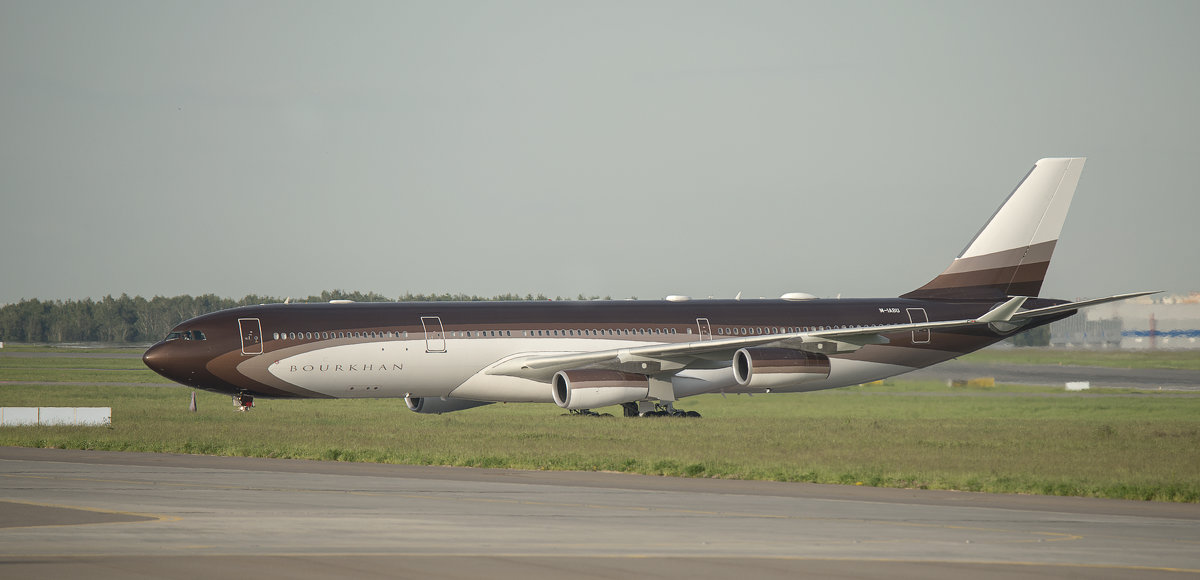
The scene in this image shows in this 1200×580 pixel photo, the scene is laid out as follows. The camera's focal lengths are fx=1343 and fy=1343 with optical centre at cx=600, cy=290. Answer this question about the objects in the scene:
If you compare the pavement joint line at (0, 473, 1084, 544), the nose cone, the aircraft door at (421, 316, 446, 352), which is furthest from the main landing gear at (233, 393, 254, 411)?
the pavement joint line at (0, 473, 1084, 544)

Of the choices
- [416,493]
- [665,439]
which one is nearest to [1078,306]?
[665,439]

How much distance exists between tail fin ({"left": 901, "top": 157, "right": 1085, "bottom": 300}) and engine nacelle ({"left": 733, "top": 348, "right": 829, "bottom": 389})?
404 inches

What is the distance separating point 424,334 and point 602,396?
19.7ft

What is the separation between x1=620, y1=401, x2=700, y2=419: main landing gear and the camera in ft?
142

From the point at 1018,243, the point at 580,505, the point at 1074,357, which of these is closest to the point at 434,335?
the point at 1018,243

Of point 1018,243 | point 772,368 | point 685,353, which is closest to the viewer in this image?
point 772,368

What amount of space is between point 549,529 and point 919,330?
32.8 metres

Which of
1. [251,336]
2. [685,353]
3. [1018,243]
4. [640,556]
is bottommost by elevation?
[640,556]

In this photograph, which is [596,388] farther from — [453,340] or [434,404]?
[434,404]

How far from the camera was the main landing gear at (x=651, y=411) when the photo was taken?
43.2 meters

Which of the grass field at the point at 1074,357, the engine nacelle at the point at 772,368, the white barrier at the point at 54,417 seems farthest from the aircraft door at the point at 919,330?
the white barrier at the point at 54,417

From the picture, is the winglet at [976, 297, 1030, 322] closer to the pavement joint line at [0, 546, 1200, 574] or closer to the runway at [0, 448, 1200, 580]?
the runway at [0, 448, 1200, 580]

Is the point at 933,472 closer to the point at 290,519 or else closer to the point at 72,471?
the point at 290,519

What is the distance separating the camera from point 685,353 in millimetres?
40969
